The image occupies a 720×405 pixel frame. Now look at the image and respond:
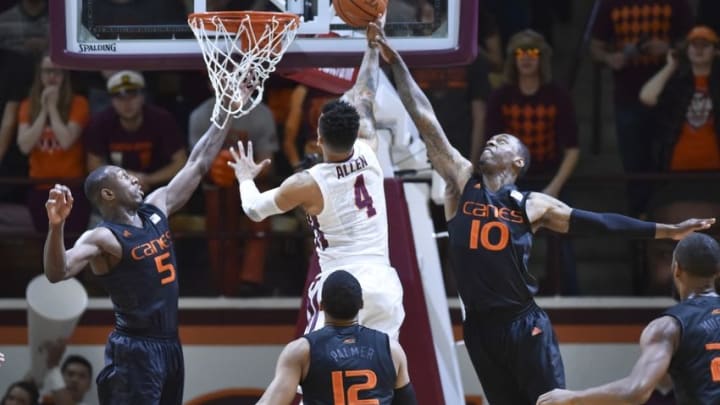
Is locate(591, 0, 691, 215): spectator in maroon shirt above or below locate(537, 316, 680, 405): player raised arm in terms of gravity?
above

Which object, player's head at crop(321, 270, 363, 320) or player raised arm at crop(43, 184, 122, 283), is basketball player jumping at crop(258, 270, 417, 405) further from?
player raised arm at crop(43, 184, 122, 283)

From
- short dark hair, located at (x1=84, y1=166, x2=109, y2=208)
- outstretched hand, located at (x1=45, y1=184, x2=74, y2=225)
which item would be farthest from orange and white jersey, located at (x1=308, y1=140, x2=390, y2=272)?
outstretched hand, located at (x1=45, y1=184, x2=74, y2=225)

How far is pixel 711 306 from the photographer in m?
7.34

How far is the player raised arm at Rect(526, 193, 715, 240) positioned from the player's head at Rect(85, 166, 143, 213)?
2.08 metres

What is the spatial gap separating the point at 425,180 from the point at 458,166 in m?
1.73

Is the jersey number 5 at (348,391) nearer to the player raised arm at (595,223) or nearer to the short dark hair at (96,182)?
the player raised arm at (595,223)

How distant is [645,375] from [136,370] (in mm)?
2799

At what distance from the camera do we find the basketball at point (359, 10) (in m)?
8.74

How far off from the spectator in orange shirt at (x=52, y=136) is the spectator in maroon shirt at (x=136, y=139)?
16 cm

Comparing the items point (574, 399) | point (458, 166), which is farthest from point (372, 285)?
point (574, 399)

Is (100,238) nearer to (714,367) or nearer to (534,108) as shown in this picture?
(714,367)

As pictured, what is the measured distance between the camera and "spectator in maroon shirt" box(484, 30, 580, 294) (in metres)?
11.6

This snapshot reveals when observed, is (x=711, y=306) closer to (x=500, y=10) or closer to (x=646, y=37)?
(x=646, y=37)

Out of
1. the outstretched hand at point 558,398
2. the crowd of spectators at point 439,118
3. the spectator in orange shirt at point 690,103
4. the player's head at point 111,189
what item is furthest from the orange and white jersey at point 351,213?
the spectator in orange shirt at point 690,103
